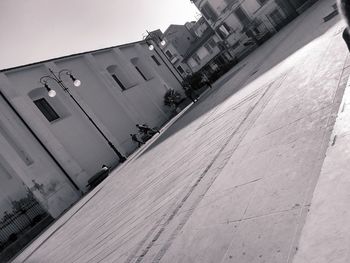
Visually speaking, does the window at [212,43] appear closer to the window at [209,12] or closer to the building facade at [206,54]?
the building facade at [206,54]

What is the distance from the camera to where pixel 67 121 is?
1869 centimetres

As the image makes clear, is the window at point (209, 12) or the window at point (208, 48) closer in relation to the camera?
the window at point (209, 12)

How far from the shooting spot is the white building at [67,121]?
1561cm

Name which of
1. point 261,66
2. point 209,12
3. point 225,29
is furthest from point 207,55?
point 261,66

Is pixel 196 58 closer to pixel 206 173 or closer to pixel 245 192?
pixel 206 173

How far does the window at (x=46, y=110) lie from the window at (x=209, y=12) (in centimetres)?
3244

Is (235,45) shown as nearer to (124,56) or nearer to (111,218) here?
(124,56)

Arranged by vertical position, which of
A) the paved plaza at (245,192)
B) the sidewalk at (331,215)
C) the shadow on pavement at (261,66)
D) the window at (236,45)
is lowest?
the sidewalk at (331,215)

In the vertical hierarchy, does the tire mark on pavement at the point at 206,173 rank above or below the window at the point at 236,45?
below

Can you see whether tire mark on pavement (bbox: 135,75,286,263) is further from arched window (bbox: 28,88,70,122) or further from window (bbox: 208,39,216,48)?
window (bbox: 208,39,216,48)

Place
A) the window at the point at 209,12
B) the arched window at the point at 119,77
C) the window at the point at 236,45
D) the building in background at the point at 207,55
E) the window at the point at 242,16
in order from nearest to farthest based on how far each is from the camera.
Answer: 1. the arched window at the point at 119,77
2. the window at the point at 242,16
3. the window at the point at 236,45
4. the window at the point at 209,12
5. the building in background at the point at 207,55

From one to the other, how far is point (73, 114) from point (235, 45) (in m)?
28.7

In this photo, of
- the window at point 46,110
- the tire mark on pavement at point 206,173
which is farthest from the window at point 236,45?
the tire mark on pavement at point 206,173

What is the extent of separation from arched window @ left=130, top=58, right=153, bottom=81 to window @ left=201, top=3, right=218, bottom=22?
20.6 metres
